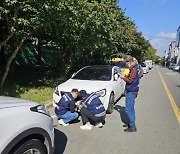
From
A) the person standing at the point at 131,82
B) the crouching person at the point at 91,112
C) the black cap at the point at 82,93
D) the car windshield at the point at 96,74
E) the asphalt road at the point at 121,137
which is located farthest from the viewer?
the car windshield at the point at 96,74

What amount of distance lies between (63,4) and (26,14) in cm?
131

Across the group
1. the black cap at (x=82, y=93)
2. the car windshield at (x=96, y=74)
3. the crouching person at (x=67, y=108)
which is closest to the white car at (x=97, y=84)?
the car windshield at (x=96, y=74)

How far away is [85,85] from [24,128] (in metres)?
5.14

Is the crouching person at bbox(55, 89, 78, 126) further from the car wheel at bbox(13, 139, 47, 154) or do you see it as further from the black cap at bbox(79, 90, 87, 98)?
the car wheel at bbox(13, 139, 47, 154)

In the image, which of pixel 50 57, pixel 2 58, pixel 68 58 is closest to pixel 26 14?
pixel 68 58

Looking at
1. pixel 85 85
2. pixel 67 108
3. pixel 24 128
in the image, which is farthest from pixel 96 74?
pixel 24 128

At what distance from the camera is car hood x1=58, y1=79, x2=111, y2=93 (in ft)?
27.0

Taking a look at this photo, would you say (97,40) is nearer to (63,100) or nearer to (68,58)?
(68,58)

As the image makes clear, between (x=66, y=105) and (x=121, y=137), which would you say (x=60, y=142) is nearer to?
(x=121, y=137)

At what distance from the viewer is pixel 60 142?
5738 mm

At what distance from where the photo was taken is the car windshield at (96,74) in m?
9.65

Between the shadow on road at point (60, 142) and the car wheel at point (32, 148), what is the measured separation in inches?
52.6

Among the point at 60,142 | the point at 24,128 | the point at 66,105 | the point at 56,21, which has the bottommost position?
the point at 60,142

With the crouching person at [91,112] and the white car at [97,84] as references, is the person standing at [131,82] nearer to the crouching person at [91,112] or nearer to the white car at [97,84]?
the crouching person at [91,112]
